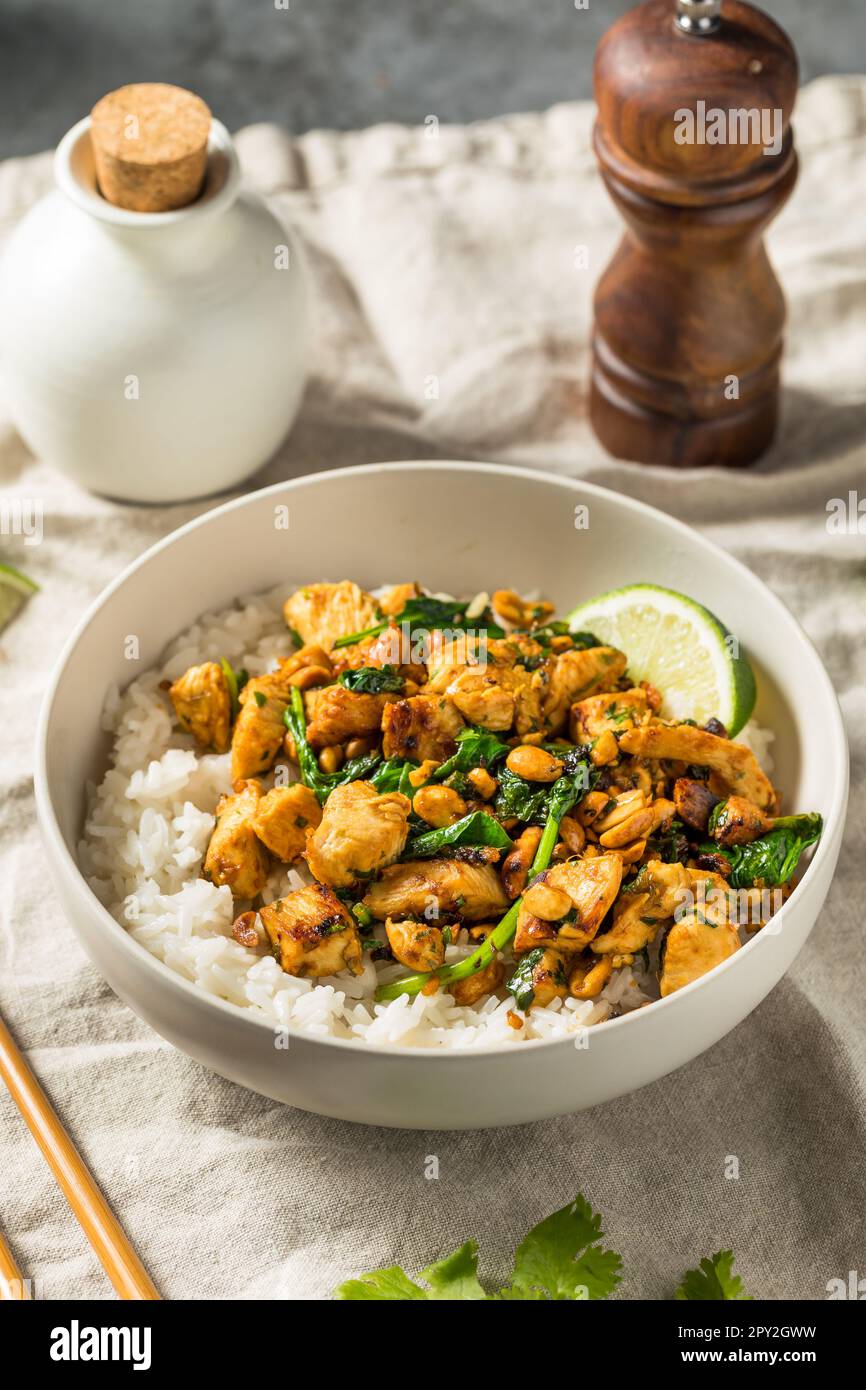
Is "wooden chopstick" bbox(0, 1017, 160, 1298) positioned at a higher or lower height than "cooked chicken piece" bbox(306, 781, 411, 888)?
lower

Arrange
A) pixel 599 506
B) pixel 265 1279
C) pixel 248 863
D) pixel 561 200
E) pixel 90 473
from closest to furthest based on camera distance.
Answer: pixel 265 1279 → pixel 248 863 → pixel 599 506 → pixel 90 473 → pixel 561 200

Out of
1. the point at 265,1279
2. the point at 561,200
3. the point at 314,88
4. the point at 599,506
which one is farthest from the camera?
the point at 314,88

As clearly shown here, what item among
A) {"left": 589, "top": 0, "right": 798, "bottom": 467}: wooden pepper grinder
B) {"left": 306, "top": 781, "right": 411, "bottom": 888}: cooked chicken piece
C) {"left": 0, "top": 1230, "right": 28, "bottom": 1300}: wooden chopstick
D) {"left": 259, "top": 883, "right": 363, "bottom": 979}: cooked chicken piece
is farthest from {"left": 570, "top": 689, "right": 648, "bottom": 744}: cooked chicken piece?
{"left": 0, "top": 1230, "right": 28, "bottom": 1300}: wooden chopstick

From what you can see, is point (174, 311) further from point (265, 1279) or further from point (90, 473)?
point (265, 1279)

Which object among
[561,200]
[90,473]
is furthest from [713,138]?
[90,473]

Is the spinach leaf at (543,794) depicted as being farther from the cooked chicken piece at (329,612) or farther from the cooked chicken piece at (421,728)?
the cooked chicken piece at (329,612)

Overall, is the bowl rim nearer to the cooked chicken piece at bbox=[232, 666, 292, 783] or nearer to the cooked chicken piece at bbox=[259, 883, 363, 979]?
the cooked chicken piece at bbox=[259, 883, 363, 979]
